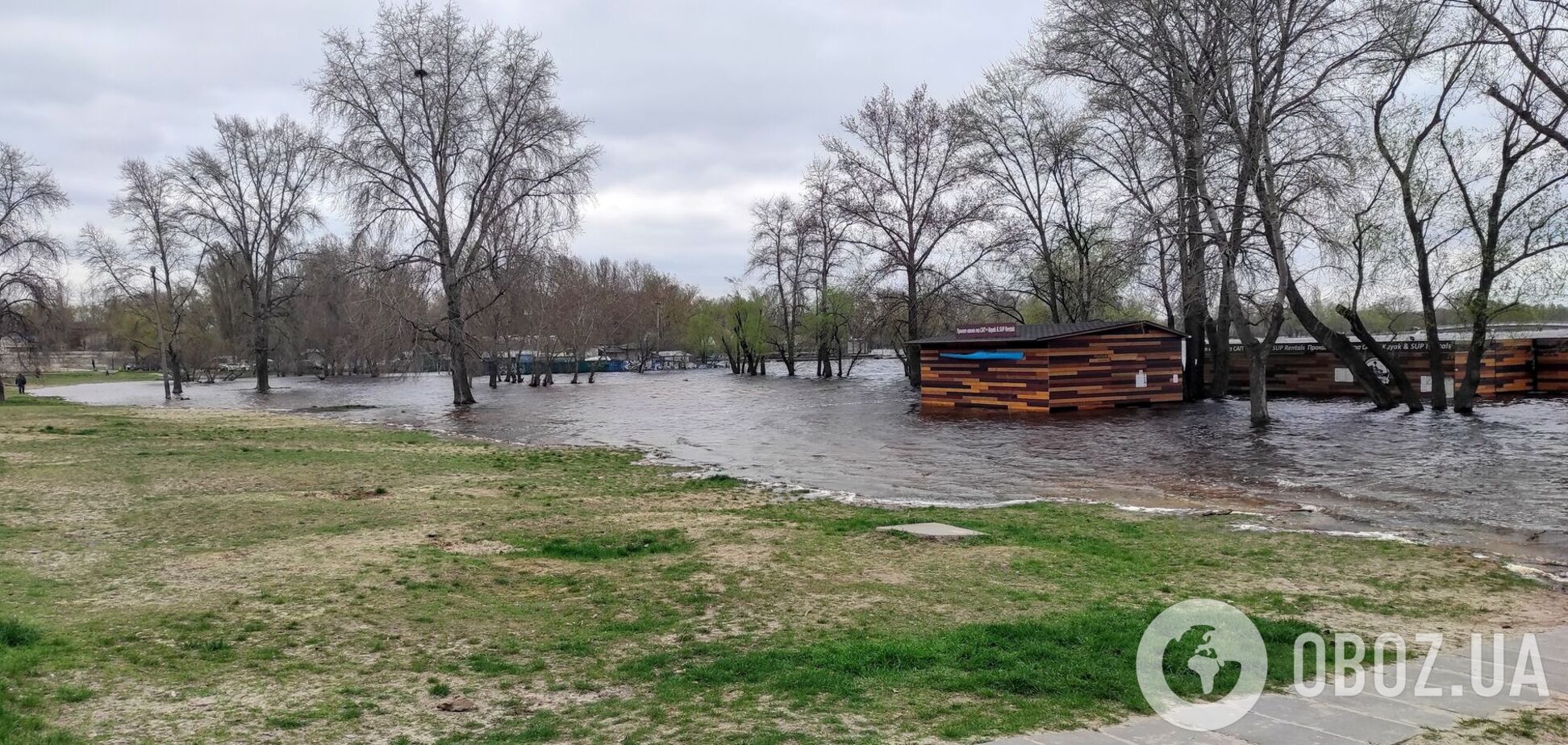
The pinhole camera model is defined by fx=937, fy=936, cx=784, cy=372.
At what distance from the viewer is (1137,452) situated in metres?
19.5

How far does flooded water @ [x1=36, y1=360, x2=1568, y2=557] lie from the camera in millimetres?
12672

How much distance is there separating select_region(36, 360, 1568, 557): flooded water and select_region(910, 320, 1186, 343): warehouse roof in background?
9.10 feet

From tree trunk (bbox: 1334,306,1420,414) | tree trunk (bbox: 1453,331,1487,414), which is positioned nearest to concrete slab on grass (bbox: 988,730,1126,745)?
tree trunk (bbox: 1453,331,1487,414)

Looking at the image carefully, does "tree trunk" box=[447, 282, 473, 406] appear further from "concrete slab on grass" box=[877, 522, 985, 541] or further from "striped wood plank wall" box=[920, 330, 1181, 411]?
"concrete slab on grass" box=[877, 522, 985, 541]

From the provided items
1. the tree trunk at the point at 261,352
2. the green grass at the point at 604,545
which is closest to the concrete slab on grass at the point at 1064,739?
the green grass at the point at 604,545

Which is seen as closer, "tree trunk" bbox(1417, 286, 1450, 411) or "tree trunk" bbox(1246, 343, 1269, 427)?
"tree trunk" bbox(1246, 343, 1269, 427)

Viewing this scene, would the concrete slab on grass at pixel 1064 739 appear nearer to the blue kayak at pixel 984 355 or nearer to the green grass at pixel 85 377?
the blue kayak at pixel 984 355

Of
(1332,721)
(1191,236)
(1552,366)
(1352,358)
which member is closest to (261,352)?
(1191,236)

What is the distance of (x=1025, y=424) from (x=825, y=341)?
43394 mm

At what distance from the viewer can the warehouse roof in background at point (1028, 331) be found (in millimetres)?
30484

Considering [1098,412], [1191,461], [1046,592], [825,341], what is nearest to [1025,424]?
[1098,412]

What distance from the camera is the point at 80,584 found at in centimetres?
676

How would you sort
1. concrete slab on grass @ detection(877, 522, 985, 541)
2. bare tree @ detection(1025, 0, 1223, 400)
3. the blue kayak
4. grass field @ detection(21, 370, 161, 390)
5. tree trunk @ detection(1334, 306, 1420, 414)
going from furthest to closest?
grass field @ detection(21, 370, 161, 390) < the blue kayak < tree trunk @ detection(1334, 306, 1420, 414) < bare tree @ detection(1025, 0, 1223, 400) < concrete slab on grass @ detection(877, 522, 985, 541)

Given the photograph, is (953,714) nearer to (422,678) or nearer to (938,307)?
(422,678)
